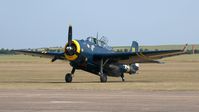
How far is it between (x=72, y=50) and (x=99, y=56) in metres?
2.58

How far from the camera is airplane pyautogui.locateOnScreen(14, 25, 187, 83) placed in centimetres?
3114

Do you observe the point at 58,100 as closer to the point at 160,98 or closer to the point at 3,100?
the point at 3,100

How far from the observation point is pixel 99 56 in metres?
32.9

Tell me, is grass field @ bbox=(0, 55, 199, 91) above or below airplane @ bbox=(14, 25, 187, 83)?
below

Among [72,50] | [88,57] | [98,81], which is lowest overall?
[98,81]

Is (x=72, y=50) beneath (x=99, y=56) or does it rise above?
above

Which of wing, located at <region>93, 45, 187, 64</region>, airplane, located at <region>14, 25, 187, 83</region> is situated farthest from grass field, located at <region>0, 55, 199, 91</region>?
wing, located at <region>93, 45, 187, 64</region>

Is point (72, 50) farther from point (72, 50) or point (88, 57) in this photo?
point (88, 57)

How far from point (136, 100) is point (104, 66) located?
50.7ft

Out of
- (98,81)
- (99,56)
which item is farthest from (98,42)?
(98,81)

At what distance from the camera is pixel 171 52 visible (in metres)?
32.1

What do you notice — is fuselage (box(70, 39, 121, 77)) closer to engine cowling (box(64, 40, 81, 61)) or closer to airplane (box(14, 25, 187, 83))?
airplane (box(14, 25, 187, 83))

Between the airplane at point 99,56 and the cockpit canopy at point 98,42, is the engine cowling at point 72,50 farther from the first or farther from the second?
the cockpit canopy at point 98,42

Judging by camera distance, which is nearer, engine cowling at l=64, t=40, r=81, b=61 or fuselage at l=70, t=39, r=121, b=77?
engine cowling at l=64, t=40, r=81, b=61
